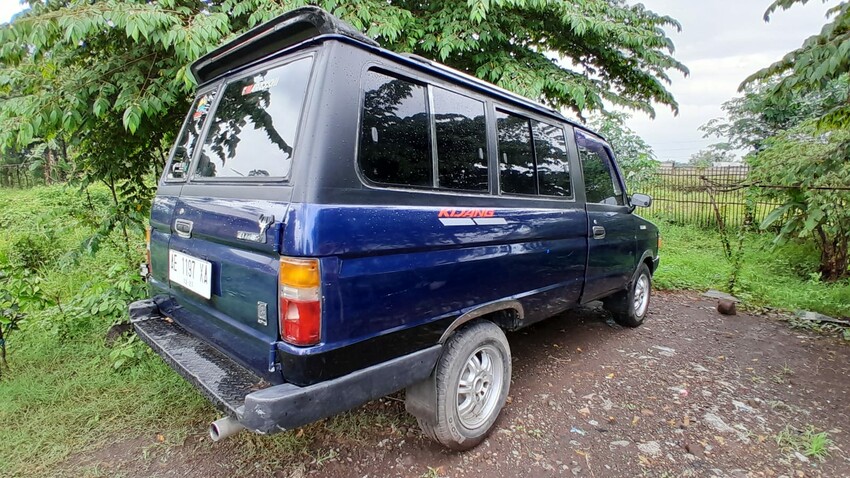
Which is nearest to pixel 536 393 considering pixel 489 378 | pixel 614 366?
pixel 489 378

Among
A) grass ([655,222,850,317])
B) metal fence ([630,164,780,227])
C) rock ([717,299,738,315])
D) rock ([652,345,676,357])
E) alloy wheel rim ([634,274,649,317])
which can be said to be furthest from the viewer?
metal fence ([630,164,780,227])

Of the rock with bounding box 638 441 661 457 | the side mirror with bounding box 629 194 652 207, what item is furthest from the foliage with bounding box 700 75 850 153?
the rock with bounding box 638 441 661 457

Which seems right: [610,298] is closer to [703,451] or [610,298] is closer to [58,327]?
[703,451]

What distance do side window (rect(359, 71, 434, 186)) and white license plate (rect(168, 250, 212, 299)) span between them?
3.07 feet

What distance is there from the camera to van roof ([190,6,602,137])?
1.78 meters

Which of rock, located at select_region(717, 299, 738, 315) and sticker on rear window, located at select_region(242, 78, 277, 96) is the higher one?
sticker on rear window, located at select_region(242, 78, 277, 96)

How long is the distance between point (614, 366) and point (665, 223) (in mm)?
7967

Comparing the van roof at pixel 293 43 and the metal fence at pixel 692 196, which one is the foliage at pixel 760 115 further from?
the van roof at pixel 293 43

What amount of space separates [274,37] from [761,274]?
7.39 metres

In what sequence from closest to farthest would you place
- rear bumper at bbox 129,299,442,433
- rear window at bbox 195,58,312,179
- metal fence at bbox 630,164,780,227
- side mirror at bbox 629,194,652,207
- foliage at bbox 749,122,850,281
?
1. rear bumper at bbox 129,299,442,433
2. rear window at bbox 195,58,312,179
3. side mirror at bbox 629,194,652,207
4. foliage at bbox 749,122,850,281
5. metal fence at bbox 630,164,780,227

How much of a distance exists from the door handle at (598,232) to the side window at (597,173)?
227 millimetres

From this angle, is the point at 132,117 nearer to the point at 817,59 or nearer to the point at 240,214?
the point at 240,214

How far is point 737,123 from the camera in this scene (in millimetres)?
13586

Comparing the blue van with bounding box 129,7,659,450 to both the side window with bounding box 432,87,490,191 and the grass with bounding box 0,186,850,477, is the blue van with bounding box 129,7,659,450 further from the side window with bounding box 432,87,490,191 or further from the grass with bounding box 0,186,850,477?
the grass with bounding box 0,186,850,477
